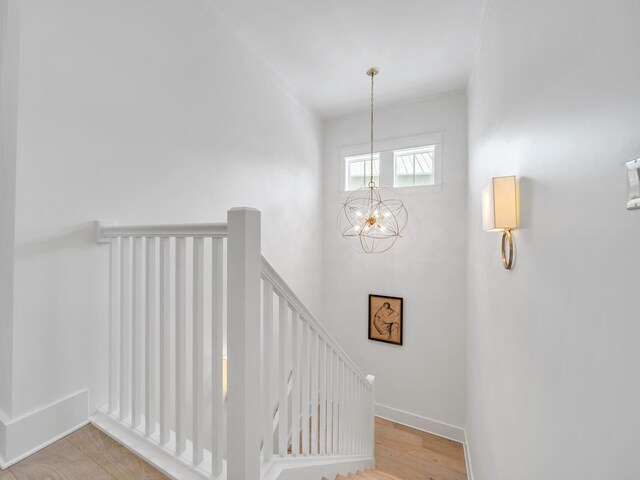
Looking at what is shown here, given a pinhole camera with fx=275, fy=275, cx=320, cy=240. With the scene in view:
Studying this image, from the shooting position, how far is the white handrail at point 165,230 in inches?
39.8

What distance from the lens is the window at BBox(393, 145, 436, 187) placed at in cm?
351

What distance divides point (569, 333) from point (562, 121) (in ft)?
2.10

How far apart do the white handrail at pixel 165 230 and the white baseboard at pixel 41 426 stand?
0.78 metres

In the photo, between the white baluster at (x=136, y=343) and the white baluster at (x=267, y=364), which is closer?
the white baluster at (x=267, y=364)

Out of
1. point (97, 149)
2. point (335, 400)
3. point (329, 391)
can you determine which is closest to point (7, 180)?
point (97, 149)

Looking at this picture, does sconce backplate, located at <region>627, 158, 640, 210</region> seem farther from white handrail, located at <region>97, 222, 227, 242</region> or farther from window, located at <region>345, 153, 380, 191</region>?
window, located at <region>345, 153, 380, 191</region>

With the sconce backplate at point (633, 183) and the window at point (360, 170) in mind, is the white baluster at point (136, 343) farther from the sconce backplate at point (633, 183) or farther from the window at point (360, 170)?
the window at point (360, 170)

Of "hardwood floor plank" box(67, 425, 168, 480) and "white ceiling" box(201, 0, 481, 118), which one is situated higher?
"white ceiling" box(201, 0, 481, 118)

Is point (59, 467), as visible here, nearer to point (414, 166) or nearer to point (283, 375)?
point (283, 375)

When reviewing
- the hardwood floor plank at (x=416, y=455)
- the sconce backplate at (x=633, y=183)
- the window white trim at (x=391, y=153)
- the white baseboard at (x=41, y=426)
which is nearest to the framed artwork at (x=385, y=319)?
the hardwood floor plank at (x=416, y=455)

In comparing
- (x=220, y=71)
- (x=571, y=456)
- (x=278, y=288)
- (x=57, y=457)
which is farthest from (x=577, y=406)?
(x=220, y=71)

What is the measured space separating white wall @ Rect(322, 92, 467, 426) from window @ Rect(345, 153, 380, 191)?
0.77 feet

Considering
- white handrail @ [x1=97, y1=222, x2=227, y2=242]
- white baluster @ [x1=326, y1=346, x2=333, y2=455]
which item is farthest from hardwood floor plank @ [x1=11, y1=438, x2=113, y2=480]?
white baluster @ [x1=326, y1=346, x2=333, y2=455]

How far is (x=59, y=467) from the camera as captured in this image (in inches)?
43.1
